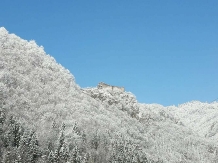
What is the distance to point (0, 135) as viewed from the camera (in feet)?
648

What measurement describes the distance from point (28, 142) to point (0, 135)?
14.3 meters

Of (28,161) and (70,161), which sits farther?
(70,161)

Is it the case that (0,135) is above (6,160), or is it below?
above

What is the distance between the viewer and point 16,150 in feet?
620

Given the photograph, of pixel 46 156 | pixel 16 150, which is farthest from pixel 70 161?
pixel 16 150

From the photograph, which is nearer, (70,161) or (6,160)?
(6,160)

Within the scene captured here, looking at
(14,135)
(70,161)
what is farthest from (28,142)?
(70,161)

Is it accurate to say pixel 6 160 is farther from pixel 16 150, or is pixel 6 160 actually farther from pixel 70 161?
pixel 70 161

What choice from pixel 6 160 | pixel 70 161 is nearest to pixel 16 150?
pixel 6 160

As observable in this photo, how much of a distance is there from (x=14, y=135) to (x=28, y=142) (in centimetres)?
822

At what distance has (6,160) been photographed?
183 m

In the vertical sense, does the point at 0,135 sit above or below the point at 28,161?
above

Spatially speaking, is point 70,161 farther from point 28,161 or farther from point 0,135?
point 0,135

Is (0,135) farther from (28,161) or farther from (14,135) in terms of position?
(28,161)
